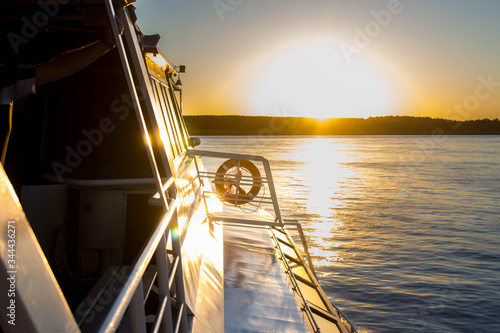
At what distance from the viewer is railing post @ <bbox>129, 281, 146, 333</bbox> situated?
1.72 meters

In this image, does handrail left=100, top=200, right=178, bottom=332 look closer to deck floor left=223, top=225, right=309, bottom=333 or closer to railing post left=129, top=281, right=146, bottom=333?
railing post left=129, top=281, right=146, bottom=333

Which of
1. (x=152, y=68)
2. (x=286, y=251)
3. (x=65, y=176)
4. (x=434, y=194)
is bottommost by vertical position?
(x=434, y=194)

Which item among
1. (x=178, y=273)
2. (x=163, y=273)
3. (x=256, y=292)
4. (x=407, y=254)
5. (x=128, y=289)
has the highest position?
(x=128, y=289)

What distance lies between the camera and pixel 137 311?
5.69 ft

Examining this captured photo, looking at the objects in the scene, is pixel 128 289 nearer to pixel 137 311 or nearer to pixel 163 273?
pixel 137 311

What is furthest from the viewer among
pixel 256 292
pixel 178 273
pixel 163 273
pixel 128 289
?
pixel 256 292

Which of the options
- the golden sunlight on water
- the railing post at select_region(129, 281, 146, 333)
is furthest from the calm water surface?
the railing post at select_region(129, 281, 146, 333)

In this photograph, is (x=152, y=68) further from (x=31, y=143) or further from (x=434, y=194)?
Result: (x=434, y=194)

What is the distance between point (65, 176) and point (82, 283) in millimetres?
1039

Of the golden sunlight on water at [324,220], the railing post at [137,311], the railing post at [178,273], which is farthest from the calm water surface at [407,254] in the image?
the railing post at [137,311]

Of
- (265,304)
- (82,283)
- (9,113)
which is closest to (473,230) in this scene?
(265,304)

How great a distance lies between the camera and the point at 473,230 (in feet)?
67.4

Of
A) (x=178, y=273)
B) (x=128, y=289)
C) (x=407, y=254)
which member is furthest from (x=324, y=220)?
(x=128, y=289)

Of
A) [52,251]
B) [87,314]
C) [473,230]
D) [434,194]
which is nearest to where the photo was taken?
[87,314]
